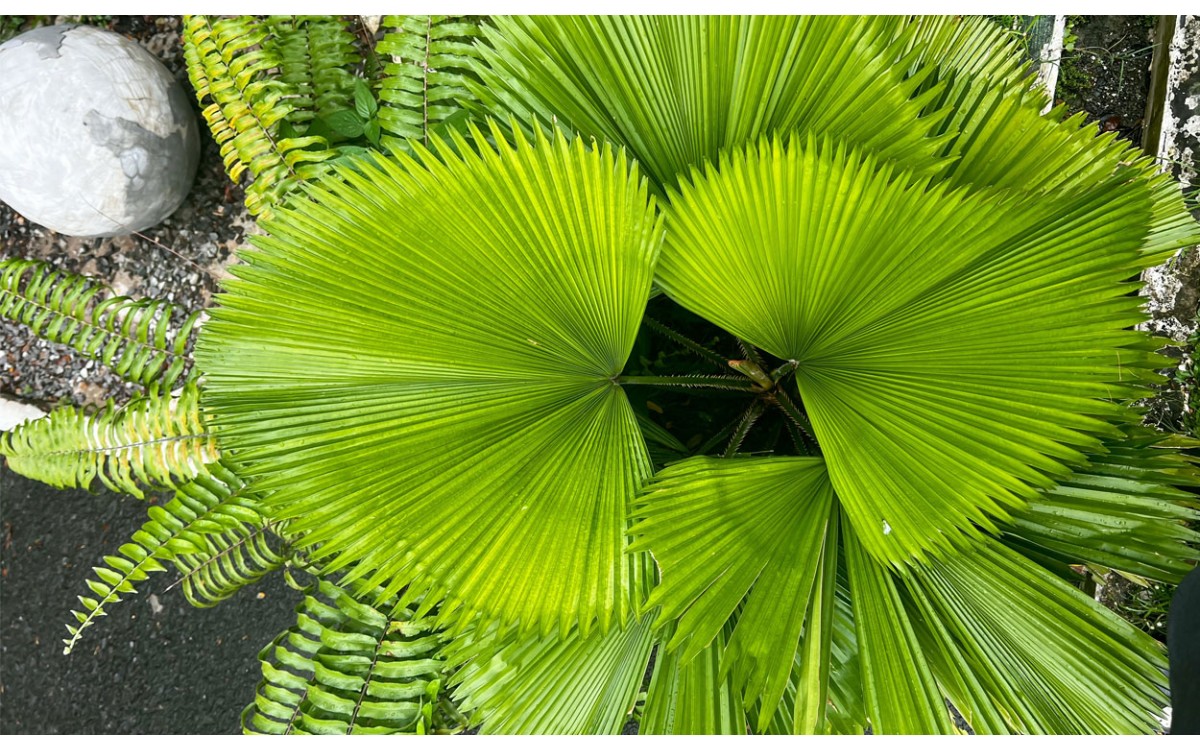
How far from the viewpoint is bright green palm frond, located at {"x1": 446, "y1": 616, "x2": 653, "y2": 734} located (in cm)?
106

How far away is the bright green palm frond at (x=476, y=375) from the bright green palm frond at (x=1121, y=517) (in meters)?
0.61

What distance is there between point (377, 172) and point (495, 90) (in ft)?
0.84

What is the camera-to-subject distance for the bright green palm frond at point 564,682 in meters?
1.06

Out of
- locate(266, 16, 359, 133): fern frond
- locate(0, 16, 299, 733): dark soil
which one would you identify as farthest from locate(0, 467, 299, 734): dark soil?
locate(266, 16, 359, 133): fern frond

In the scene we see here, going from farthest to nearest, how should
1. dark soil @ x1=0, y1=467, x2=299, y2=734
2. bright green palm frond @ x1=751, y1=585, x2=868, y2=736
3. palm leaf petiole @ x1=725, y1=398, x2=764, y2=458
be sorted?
1. dark soil @ x1=0, y1=467, x2=299, y2=734
2. palm leaf petiole @ x1=725, y1=398, x2=764, y2=458
3. bright green palm frond @ x1=751, y1=585, x2=868, y2=736

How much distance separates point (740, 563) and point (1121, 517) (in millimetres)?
570

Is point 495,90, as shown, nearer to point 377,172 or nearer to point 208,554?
point 377,172

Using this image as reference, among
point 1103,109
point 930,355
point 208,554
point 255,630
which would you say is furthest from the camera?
point 255,630

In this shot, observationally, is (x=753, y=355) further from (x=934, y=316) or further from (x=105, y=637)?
(x=105, y=637)

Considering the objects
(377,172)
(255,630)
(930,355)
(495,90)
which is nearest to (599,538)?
(930,355)

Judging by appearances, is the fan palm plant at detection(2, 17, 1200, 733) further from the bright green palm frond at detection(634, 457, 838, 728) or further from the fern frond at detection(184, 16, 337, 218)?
the fern frond at detection(184, 16, 337, 218)

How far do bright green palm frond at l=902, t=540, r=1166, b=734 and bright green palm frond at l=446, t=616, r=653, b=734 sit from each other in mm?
429

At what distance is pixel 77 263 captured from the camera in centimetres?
224

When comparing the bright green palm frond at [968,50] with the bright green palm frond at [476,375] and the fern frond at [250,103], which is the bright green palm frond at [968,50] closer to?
the bright green palm frond at [476,375]
